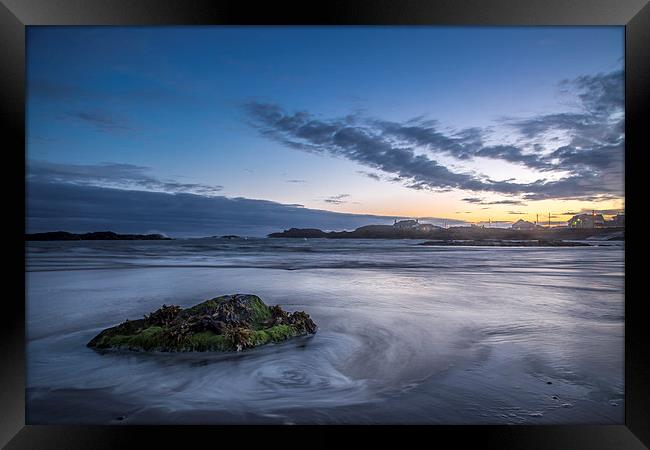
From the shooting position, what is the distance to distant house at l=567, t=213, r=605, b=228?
3.23 meters

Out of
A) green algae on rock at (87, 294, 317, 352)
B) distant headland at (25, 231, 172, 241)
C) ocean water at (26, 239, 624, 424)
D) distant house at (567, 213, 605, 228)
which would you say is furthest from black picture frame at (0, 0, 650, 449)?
distant headland at (25, 231, 172, 241)

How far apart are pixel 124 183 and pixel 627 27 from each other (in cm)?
418

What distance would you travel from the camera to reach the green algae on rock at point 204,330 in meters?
2.23

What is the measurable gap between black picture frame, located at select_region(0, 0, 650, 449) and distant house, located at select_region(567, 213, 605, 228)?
1.59 m

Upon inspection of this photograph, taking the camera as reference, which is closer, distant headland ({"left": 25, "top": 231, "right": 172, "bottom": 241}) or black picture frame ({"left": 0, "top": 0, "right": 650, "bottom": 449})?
black picture frame ({"left": 0, "top": 0, "right": 650, "bottom": 449})

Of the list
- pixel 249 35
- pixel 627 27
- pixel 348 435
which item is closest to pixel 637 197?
pixel 627 27

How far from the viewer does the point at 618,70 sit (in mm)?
2961

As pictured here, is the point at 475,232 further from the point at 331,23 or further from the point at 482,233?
the point at 331,23

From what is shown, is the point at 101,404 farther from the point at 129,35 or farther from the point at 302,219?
the point at 129,35

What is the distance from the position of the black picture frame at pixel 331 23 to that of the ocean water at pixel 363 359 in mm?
73

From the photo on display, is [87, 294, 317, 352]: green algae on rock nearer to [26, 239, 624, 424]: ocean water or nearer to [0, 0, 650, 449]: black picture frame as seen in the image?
[26, 239, 624, 424]: ocean water

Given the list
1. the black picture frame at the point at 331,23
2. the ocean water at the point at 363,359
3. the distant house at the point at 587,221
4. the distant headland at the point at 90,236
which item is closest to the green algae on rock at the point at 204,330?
the ocean water at the point at 363,359

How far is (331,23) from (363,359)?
2174 millimetres

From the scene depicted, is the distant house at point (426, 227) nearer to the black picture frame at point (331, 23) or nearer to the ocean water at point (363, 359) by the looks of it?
the ocean water at point (363, 359)
